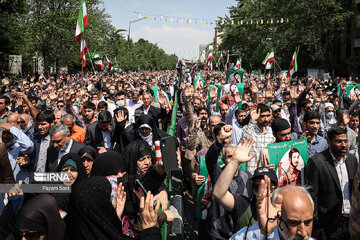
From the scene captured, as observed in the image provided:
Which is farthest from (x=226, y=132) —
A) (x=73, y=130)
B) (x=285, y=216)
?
(x=73, y=130)

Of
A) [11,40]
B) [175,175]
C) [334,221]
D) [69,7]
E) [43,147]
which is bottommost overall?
[175,175]

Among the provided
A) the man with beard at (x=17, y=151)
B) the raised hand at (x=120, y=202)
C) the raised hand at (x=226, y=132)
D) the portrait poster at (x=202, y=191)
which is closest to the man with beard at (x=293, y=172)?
the portrait poster at (x=202, y=191)

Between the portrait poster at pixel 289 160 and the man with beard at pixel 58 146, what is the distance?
7.76 feet

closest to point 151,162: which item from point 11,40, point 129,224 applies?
point 129,224

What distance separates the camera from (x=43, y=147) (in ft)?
16.0

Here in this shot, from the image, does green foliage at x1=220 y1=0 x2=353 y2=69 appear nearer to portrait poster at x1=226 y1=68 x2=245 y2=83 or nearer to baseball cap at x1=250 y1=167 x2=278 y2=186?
portrait poster at x1=226 y1=68 x2=245 y2=83

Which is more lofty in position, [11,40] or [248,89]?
[11,40]


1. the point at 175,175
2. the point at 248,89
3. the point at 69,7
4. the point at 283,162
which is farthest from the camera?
the point at 69,7

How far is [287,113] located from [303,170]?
3710 mm

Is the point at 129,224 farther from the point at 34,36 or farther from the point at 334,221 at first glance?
the point at 34,36

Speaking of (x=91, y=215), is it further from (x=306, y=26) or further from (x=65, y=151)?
(x=306, y=26)

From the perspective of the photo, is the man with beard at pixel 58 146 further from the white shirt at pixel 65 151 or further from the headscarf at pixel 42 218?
the headscarf at pixel 42 218

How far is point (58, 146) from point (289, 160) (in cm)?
271

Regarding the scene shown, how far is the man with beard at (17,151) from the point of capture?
15.3ft
